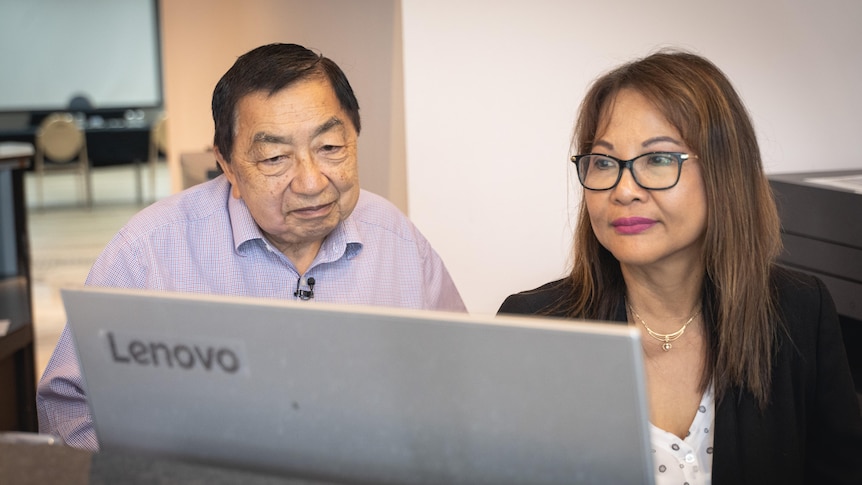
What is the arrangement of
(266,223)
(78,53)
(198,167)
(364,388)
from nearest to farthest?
(364,388) < (266,223) < (198,167) < (78,53)

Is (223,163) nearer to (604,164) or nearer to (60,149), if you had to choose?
(604,164)

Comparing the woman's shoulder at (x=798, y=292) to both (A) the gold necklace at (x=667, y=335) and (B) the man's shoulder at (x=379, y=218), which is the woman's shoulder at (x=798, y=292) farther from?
(B) the man's shoulder at (x=379, y=218)

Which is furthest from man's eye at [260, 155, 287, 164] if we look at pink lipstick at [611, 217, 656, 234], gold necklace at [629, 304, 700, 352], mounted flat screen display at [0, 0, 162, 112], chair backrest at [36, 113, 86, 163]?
mounted flat screen display at [0, 0, 162, 112]

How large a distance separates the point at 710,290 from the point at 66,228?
883 cm

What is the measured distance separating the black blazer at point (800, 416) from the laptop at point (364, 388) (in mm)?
801

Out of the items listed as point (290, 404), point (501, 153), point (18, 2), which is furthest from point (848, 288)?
point (18, 2)

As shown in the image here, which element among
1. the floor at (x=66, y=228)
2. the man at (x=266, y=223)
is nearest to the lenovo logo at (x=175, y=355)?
the man at (x=266, y=223)

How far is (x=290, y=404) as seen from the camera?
983 millimetres

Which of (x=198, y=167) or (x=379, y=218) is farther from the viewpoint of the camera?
(x=198, y=167)

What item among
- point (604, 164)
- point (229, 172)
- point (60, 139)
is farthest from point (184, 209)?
point (60, 139)

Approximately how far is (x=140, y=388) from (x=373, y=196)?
127cm

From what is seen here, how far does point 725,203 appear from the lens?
5.54ft

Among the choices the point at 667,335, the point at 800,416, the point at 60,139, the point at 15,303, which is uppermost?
the point at 667,335

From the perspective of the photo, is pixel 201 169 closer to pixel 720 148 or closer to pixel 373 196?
pixel 373 196
